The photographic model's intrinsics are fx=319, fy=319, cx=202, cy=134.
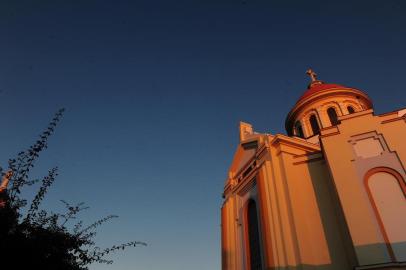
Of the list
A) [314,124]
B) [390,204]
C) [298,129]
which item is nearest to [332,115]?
[314,124]

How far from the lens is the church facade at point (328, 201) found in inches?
463

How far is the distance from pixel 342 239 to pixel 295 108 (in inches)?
515

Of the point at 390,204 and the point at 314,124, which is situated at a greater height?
the point at 314,124

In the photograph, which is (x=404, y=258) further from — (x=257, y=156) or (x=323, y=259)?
(x=257, y=156)

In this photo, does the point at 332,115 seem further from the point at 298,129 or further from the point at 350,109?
the point at 298,129

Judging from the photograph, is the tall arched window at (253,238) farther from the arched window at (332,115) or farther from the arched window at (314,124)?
the arched window at (332,115)

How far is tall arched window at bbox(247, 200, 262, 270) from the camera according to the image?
16016 mm

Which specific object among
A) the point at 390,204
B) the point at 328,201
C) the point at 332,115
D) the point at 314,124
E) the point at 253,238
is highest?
the point at 332,115

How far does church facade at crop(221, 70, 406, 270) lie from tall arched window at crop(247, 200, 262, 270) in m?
0.05

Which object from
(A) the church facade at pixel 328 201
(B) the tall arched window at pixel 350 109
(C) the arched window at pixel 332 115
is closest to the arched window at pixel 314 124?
(C) the arched window at pixel 332 115

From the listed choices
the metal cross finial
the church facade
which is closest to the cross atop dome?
the metal cross finial

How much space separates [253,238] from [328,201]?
4668 millimetres

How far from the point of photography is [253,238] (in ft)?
55.5

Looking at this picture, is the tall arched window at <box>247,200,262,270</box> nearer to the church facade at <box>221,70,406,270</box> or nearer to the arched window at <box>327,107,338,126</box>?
the church facade at <box>221,70,406,270</box>
